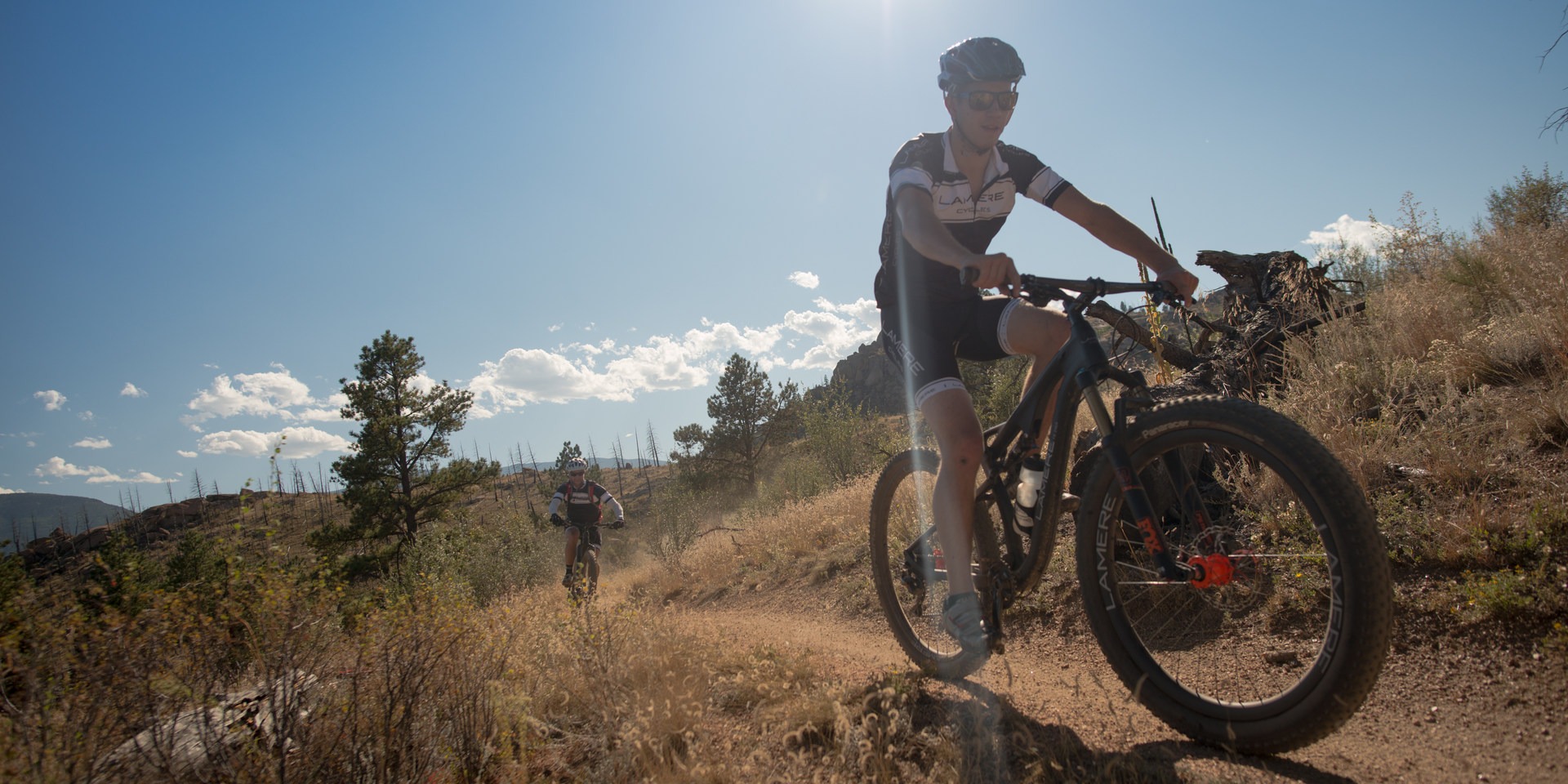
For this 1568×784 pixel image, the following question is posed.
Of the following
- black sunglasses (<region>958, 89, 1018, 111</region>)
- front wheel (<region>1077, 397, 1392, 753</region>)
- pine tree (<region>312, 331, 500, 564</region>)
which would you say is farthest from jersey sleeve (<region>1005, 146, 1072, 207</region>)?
pine tree (<region>312, 331, 500, 564</region>)

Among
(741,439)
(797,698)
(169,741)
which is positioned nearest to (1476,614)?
(797,698)

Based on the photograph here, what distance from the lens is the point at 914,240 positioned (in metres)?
2.78

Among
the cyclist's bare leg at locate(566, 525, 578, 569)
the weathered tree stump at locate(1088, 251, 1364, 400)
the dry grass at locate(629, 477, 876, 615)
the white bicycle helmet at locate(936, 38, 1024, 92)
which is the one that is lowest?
the dry grass at locate(629, 477, 876, 615)

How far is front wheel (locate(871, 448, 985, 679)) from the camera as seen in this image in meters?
3.35

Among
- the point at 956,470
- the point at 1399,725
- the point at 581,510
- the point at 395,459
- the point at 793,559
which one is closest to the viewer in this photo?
the point at 1399,725

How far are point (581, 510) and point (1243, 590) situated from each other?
9.76 meters

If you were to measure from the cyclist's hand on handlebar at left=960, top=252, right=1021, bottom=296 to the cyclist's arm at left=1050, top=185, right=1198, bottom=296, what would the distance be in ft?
2.34

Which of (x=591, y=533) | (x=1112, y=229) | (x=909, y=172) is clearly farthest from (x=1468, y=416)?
(x=591, y=533)

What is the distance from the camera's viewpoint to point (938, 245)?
2.68 meters

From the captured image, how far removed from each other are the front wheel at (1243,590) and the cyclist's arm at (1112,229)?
82 cm

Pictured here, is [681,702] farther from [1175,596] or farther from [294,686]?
[1175,596]

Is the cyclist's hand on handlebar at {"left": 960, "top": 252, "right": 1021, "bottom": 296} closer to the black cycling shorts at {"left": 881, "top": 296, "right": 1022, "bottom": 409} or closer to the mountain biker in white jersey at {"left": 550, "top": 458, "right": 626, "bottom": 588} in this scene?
the black cycling shorts at {"left": 881, "top": 296, "right": 1022, "bottom": 409}

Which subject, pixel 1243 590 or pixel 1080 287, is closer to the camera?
pixel 1080 287

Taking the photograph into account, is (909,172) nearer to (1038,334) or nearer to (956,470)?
(1038,334)
